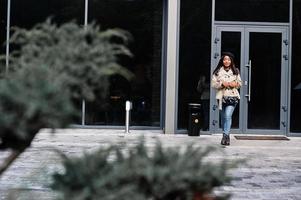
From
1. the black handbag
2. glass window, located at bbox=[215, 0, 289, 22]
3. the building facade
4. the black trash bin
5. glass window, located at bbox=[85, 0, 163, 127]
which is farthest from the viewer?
glass window, located at bbox=[85, 0, 163, 127]

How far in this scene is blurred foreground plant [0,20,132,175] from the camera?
2818mm

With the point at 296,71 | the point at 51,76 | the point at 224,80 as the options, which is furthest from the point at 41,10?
the point at 51,76

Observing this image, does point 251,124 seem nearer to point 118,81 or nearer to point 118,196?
point 118,81

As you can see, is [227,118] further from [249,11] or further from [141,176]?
[141,176]

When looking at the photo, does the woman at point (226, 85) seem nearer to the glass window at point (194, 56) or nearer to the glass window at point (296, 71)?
the glass window at point (194, 56)

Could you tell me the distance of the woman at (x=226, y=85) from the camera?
1396 centimetres

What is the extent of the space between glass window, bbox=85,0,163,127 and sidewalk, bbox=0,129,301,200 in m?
0.60

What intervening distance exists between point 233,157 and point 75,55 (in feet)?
31.0

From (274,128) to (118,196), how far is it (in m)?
14.2

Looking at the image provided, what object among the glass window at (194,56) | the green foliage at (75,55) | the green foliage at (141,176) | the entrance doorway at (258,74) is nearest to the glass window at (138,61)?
the glass window at (194,56)

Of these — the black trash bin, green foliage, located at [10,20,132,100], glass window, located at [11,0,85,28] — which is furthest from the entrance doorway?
green foliage, located at [10,20,132,100]

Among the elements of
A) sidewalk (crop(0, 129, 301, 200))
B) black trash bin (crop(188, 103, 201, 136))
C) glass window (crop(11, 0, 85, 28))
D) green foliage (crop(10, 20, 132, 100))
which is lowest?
A: sidewalk (crop(0, 129, 301, 200))

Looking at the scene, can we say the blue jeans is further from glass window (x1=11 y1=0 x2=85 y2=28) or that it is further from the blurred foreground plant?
the blurred foreground plant

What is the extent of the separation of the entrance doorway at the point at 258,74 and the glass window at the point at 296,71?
0.20m
